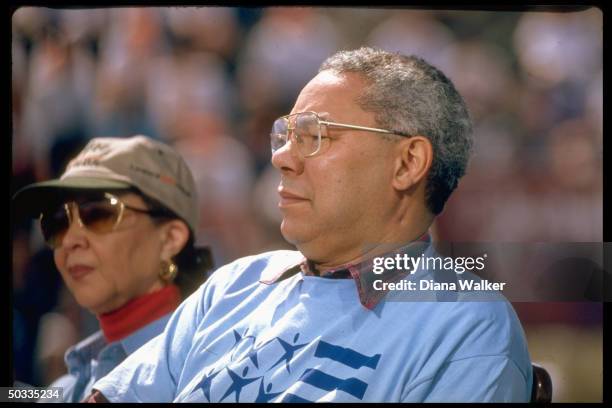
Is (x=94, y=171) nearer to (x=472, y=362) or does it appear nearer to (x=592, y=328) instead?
(x=472, y=362)

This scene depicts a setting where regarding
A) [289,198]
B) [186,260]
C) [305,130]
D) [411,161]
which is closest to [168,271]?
[186,260]

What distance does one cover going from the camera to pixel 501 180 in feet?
8.48

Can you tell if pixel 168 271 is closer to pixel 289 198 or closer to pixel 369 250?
pixel 289 198

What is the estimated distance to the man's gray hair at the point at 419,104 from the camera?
217cm

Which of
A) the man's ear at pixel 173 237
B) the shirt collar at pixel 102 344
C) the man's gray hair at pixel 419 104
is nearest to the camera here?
the man's gray hair at pixel 419 104

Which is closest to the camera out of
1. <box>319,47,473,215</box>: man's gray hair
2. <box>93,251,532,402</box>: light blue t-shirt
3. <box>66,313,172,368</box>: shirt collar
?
<box>93,251,532,402</box>: light blue t-shirt

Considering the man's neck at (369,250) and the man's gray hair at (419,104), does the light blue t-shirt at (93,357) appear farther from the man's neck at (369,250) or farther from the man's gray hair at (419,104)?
the man's gray hair at (419,104)

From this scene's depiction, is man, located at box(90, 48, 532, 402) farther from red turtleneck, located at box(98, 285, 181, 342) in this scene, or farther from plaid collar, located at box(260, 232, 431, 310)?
red turtleneck, located at box(98, 285, 181, 342)

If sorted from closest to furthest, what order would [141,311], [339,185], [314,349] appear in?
1. [314,349]
2. [339,185]
3. [141,311]

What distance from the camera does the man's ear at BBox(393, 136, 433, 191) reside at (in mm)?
2193

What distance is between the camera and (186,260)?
2.62 m

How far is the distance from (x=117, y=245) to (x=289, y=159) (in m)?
0.71

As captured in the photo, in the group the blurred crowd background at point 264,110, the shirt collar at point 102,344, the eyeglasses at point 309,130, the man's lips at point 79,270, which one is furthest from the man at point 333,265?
the man's lips at point 79,270

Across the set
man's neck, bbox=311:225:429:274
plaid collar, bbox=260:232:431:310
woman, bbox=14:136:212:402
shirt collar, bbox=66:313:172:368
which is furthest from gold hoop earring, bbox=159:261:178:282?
man's neck, bbox=311:225:429:274
